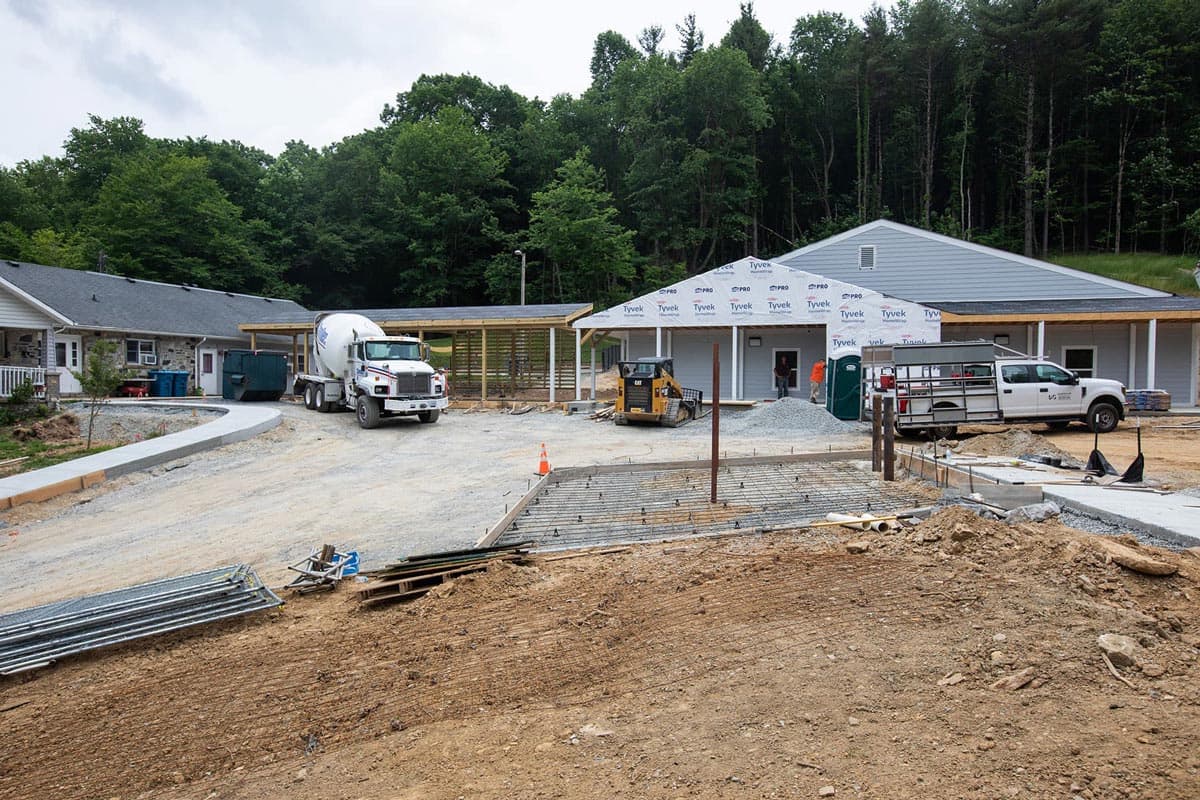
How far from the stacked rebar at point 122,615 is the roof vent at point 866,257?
82.0 feet

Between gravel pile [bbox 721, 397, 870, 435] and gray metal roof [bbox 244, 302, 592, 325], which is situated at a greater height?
gray metal roof [bbox 244, 302, 592, 325]

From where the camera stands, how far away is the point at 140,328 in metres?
28.4

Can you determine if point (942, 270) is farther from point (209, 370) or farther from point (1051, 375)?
point (209, 370)

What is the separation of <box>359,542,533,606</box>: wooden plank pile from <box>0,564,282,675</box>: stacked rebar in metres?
0.87

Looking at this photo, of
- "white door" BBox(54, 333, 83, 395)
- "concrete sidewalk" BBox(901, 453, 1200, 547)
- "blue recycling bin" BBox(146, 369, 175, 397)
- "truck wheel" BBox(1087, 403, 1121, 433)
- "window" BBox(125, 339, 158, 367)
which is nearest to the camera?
"concrete sidewalk" BBox(901, 453, 1200, 547)

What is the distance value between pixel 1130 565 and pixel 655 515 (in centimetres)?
451

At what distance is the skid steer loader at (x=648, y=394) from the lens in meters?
19.4

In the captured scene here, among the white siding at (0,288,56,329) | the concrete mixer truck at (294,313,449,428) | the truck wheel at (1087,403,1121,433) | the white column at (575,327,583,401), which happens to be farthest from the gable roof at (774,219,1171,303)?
the white siding at (0,288,56,329)

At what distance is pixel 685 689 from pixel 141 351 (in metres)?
32.1

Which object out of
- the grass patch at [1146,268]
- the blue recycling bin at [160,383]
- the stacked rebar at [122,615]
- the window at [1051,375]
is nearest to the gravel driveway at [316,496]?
the stacked rebar at [122,615]

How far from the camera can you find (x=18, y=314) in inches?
943

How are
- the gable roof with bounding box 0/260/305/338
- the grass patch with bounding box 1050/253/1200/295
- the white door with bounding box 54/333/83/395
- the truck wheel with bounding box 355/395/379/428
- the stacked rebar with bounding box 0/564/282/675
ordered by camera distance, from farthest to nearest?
the grass patch with bounding box 1050/253/1200/295
the gable roof with bounding box 0/260/305/338
the white door with bounding box 54/333/83/395
the truck wheel with bounding box 355/395/379/428
the stacked rebar with bounding box 0/564/282/675

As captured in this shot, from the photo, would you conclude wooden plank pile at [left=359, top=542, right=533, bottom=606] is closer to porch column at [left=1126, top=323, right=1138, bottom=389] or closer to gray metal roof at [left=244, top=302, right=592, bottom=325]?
gray metal roof at [left=244, top=302, right=592, bottom=325]

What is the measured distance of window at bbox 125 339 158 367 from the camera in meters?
28.6
